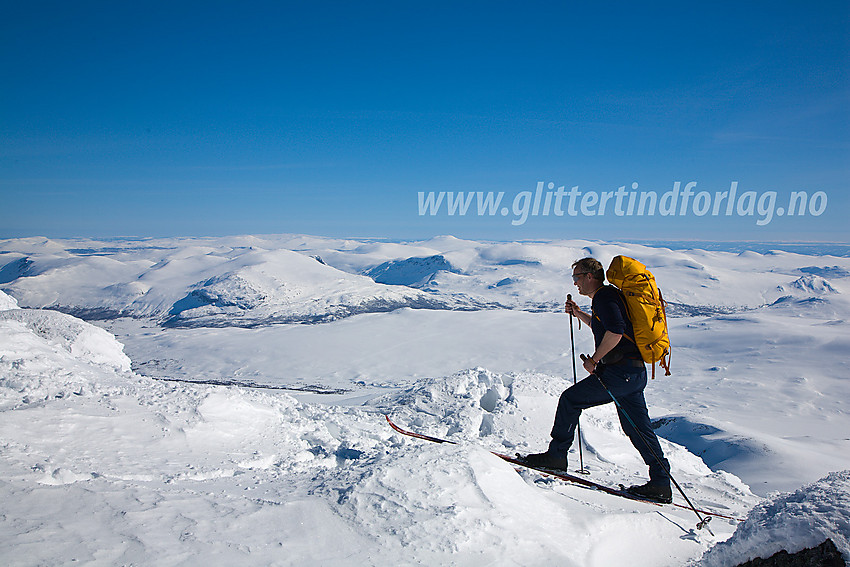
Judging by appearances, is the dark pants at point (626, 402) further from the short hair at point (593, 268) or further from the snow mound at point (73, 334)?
the snow mound at point (73, 334)

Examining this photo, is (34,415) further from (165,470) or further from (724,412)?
(724,412)

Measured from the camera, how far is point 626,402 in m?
4.53

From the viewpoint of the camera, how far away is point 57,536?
8.55 feet

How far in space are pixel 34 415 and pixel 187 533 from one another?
3.29 m

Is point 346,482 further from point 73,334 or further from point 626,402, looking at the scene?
point 73,334

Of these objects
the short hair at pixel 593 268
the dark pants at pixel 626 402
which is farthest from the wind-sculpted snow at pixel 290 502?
the short hair at pixel 593 268

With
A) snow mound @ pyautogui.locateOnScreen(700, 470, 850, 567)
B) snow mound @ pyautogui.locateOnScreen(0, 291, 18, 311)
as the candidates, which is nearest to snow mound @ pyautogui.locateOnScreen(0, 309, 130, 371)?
snow mound @ pyautogui.locateOnScreen(0, 291, 18, 311)

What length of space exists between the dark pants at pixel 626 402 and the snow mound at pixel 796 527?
1.58 meters

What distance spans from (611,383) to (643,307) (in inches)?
31.7

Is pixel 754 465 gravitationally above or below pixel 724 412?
above

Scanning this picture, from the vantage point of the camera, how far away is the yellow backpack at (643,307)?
13.5 feet

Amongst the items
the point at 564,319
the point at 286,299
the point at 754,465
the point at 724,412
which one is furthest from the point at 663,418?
the point at 286,299

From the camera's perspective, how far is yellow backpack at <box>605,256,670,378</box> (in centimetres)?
412

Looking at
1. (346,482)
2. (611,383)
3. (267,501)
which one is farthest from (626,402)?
(267,501)
